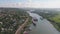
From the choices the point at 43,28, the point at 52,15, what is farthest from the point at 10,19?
the point at 52,15

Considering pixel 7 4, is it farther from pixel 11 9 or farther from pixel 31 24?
pixel 31 24

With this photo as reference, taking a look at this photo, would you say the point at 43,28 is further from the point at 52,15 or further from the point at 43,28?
the point at 52,15

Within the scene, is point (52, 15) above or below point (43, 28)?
above

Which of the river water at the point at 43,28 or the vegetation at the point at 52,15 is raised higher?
the vegetation at the point at 52,15

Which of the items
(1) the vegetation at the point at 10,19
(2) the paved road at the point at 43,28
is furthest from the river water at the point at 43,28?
(1) the vegetation at the point at 10,19

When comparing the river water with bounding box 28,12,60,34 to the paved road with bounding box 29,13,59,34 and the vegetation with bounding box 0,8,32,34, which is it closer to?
the paved road with bounding box 29,13,59,34

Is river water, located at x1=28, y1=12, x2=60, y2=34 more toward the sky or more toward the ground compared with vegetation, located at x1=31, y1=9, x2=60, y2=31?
more toward the ground

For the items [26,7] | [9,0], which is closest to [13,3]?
[9,0]

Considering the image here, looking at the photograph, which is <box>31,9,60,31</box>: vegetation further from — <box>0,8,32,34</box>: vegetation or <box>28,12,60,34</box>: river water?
<box>0,8,32,34</box>: vegetation

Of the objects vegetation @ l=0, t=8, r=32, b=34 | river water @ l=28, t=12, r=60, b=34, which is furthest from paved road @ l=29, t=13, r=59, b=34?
vegetation @ l=0, t=8, r=32, b=34

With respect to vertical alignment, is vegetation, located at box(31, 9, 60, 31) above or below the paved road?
above

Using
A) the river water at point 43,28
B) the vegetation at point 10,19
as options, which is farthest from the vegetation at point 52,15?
the vegetation at point 10,19

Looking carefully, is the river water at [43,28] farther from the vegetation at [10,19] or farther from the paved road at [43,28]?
the vegetation at [10,19]
